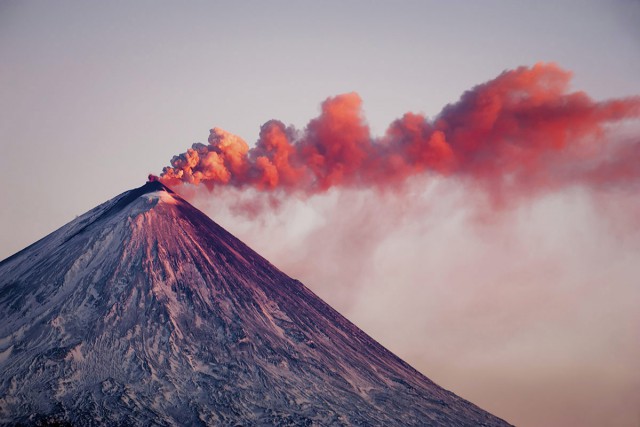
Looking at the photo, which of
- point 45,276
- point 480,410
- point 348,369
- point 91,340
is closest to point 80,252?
point 45,276

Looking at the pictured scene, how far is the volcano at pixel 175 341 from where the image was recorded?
55.4 metres

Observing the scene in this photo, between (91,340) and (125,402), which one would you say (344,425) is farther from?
(91,340)

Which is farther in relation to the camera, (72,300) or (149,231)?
(149,231)

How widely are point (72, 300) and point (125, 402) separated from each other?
12.8m

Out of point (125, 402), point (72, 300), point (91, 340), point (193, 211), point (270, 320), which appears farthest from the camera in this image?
point (193, 211)

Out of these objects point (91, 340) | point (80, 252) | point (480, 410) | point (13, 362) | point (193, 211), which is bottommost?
point (13, 362)

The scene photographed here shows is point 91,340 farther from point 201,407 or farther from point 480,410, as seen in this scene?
point 480,410

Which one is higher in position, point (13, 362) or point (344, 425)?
point (344, 425)

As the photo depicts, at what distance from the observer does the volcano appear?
5541 centimetres

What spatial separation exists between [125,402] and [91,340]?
718 cm

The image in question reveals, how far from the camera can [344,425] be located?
5716cm

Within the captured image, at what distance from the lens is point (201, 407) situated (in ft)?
182

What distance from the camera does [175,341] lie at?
61188mm

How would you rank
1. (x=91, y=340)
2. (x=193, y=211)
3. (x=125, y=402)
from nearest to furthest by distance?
(x=125, y=402), (x=91, y=340), (x=193, y=211)
